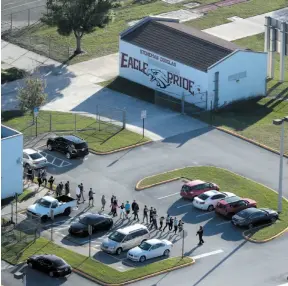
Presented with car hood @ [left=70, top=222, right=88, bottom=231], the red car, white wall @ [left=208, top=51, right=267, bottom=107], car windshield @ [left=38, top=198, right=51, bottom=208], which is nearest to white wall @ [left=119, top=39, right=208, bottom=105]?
→ white wall @ [left=208, top=51, right=267, bottom=107]

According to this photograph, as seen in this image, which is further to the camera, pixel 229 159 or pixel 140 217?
pixel 229 159

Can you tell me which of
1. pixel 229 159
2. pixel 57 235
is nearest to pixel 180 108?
pixel 229 159

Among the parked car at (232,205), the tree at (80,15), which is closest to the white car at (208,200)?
the parked car at (232,205)

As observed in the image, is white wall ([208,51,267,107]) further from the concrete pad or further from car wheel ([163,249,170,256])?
car wheel ([163,249,170,256])

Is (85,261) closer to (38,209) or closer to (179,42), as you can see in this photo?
(38,209)

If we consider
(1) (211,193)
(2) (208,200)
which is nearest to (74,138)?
(1) (211,193)

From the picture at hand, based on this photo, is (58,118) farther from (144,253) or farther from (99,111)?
(144,253)
